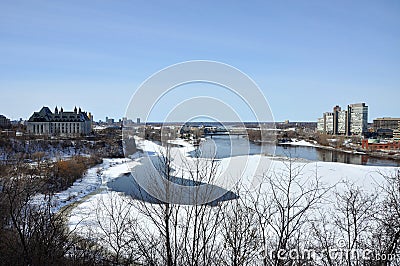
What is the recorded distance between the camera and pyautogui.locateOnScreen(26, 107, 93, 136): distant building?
25609 mm

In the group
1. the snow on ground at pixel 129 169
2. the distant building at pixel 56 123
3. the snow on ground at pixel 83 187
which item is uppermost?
the distant building at pixel 56 123

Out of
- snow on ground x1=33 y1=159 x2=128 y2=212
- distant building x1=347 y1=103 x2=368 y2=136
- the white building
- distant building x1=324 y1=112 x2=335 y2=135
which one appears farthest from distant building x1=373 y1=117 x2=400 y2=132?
snow on ground x1=33 y1=159 x2=128 y2=212

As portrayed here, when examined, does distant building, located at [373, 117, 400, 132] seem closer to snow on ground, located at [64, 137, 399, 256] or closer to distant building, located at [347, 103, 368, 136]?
distant building, located at [347, 103, 368, 136]

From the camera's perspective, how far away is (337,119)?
41.5m

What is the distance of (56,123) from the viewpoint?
26.5 m

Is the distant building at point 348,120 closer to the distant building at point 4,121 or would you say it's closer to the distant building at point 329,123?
the distant building at point 329,123

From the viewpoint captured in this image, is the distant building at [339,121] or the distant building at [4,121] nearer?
the distant building at [4,121]

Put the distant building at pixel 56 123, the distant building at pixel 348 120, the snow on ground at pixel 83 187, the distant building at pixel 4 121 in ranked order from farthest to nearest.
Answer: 1. the distant building at pixel 348 120
2. the distant building at pixel 4 121
3. the distant building at pixel 56 123
4. the snow on ground at pixel 83 187

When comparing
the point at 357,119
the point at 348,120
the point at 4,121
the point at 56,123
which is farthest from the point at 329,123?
the point at 4,121

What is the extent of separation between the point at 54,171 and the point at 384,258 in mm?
11197

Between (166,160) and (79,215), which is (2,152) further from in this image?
(166,160)

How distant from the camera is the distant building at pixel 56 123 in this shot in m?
25.6

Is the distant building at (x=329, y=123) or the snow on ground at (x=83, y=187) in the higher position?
the distant building at (x=329, y=123)

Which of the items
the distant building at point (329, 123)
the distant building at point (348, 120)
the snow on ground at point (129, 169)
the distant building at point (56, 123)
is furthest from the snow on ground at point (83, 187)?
the distant building at point (329, 123)
